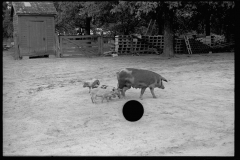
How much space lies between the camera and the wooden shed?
2016 centimetres

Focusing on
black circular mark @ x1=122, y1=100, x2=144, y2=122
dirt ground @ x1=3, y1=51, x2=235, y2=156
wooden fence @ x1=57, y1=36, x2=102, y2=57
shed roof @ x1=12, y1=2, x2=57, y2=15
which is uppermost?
shed roof @ x1=12, y1=2, x2=57, y2=15

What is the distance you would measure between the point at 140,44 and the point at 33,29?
6748 mm

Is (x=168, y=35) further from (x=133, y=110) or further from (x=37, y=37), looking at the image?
(x=133, y=110)

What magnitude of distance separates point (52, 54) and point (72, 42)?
1.47 metres

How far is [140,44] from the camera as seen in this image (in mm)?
22125

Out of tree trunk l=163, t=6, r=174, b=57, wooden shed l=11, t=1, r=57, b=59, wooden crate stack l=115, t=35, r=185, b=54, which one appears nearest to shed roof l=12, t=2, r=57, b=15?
wooden shed l=11, t=1, r=57, b=59

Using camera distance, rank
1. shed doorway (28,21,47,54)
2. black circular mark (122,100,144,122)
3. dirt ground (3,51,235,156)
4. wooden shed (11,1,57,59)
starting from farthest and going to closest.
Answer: shed doorway (28,21,47,54) < wooden shed (11,1,57,59) < dirt ground (3,51,235,156) < black circular mark (122,100,144,122)

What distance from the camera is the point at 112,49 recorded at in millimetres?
22578

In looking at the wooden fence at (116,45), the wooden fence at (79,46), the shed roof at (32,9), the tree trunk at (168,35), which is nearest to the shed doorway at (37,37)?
the shed roof at (32,9)

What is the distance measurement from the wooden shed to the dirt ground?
30.2 feet

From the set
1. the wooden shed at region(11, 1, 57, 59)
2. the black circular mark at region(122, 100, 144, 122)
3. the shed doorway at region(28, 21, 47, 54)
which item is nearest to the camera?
the black circular mark at region(122, 100, 144, 122)

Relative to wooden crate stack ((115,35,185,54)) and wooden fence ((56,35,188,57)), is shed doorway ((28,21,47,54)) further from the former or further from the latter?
wooden crate stack ((115,35,185,54))

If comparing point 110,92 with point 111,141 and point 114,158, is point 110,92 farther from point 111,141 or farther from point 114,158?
point 114,158

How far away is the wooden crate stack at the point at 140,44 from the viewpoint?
2169cm
